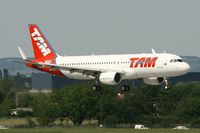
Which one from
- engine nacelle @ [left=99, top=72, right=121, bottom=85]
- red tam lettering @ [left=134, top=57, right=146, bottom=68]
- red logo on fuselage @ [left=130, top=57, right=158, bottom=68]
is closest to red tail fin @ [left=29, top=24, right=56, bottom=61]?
engine nacelle @ [left=99, top=72, right=121, bottom=85]

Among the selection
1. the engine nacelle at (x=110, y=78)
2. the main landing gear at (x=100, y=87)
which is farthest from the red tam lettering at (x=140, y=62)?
the main landing gear at (x=100, y=87)

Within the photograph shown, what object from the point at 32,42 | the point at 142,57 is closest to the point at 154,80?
the point at 142,57

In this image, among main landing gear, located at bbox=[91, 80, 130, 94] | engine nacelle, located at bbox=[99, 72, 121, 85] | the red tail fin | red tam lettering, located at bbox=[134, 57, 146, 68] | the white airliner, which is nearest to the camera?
the white airliner

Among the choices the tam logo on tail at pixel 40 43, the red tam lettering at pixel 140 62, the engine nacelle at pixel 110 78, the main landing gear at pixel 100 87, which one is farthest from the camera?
the tam logo on tail at pixel 40 43

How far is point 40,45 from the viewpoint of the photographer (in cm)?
14450

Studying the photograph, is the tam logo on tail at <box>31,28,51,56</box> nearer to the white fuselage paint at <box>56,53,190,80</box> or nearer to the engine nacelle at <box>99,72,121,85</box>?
the white fuselage paint at <box>56,53,190,80</box>

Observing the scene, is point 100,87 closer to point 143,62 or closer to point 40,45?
point 143,62

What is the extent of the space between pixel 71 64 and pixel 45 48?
835 cm

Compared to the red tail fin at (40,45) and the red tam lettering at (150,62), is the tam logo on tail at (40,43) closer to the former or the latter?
the red tail fin at (40,45)

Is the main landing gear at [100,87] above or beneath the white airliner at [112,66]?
beneath

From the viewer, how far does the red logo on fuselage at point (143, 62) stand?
411 feet

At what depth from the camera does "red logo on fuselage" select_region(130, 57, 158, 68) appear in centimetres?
12519

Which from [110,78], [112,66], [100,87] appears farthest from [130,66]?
[100,87]

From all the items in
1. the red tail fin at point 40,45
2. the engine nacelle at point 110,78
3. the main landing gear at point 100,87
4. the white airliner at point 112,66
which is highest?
the red tail fin at point 40,45
